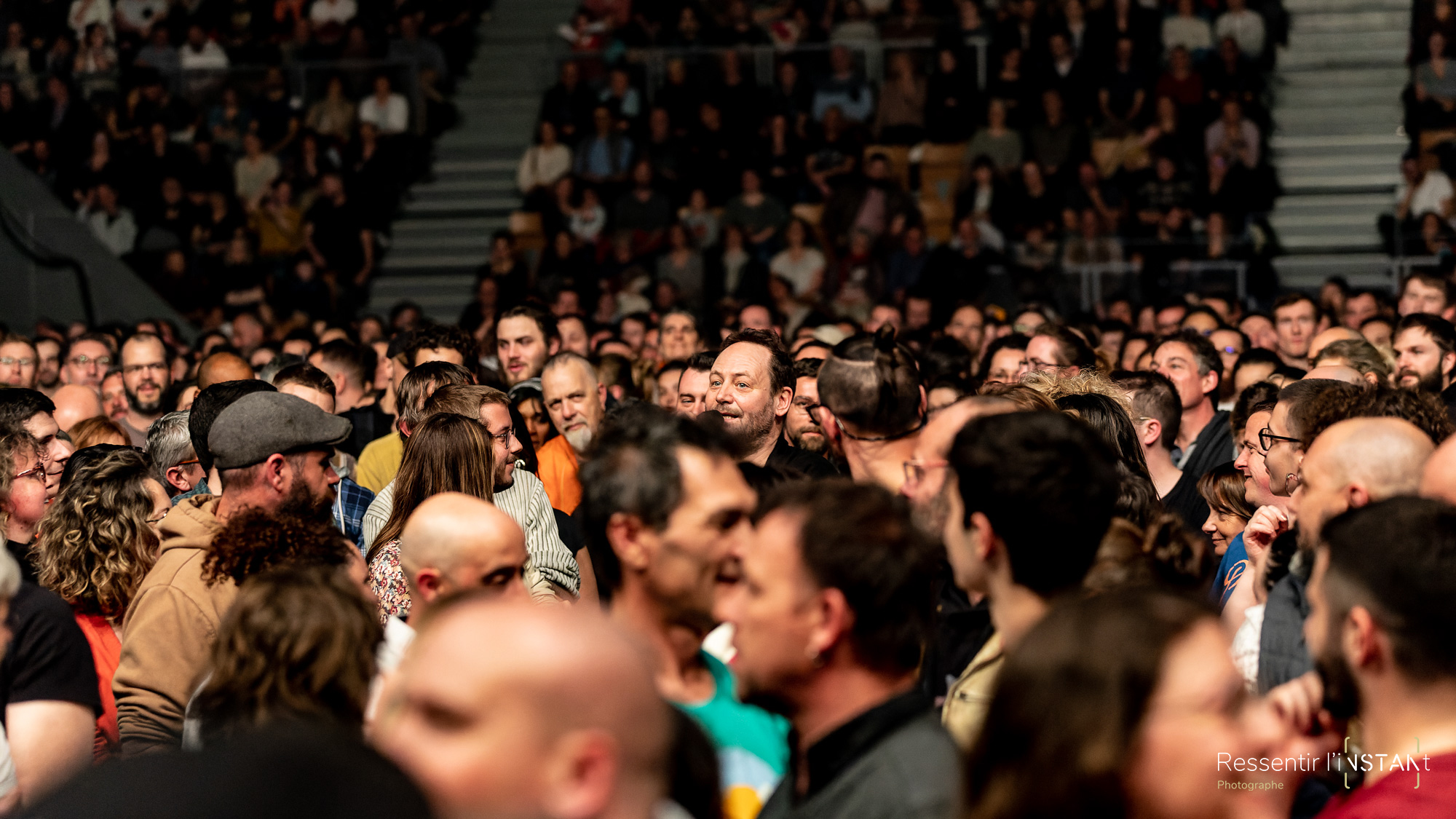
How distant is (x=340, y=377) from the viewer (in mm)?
7965

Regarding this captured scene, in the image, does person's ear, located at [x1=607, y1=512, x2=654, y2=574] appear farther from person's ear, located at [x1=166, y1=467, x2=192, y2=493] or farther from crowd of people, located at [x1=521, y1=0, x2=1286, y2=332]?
crowd of people, located at [x1=521, y1=0, x2=1286, y2=332]

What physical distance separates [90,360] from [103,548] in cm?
583

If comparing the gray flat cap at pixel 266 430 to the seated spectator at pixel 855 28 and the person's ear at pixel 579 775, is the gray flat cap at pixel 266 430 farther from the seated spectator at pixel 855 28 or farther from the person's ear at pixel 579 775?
the seated spectator at pixel 855 28

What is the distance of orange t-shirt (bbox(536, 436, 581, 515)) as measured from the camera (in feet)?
20.5

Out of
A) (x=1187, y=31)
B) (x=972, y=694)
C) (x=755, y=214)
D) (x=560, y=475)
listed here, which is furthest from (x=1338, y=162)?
(x=972, y=694)

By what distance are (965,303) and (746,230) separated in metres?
2.93

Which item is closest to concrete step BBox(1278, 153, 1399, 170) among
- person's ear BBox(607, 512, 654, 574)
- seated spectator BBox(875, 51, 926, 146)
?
seated spectator BBox(875, 51, 926, 146)

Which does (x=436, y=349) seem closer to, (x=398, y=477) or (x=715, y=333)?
(x=398, y=477)

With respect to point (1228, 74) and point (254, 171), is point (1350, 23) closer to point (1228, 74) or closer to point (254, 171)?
point (1228, 74)

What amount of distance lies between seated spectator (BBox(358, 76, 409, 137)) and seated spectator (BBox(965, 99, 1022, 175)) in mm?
6215

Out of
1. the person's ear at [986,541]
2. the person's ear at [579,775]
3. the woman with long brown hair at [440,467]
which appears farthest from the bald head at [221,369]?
the person's ear at [579,775]

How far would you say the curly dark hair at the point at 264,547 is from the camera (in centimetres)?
347

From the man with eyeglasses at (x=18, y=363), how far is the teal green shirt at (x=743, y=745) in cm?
778

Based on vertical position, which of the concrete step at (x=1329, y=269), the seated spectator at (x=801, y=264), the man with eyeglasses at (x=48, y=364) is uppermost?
the man with eyeglasses at (x=48, y=364)
